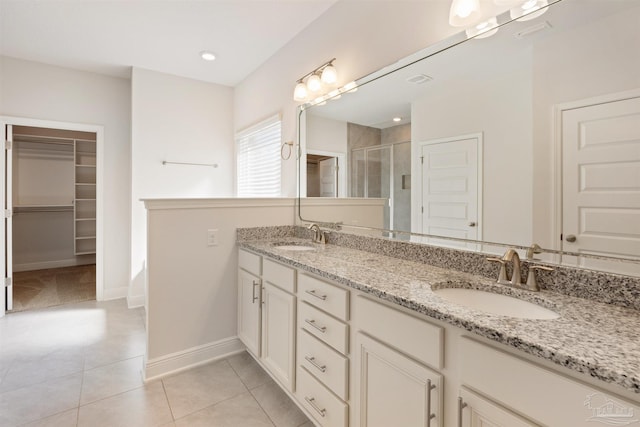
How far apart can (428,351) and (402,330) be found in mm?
111

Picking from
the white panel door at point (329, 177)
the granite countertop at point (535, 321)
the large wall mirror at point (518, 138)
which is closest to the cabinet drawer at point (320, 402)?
the granite countertop at point (535, 321)

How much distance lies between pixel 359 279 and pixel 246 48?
2610 mm

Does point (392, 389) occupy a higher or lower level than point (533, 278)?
lower

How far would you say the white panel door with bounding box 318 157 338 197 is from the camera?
2.36 metres

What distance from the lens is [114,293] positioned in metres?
3.69

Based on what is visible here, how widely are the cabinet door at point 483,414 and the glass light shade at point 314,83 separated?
7.04ft

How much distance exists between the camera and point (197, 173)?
3.77 m

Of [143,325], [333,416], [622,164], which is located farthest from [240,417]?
[622,164]

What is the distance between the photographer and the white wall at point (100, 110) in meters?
3.21

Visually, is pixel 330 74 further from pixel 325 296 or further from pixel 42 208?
pixel 42 208

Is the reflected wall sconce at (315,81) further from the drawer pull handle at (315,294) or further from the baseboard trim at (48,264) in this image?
the baseboard trim at (48,264)

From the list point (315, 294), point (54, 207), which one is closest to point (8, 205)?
point (54, 207)

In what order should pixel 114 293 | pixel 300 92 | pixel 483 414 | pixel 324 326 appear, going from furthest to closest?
pixel 114 293 → pixel 300 92 → pixel 324 326 → pixel 483 414

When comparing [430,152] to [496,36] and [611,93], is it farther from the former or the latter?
[611,93]
